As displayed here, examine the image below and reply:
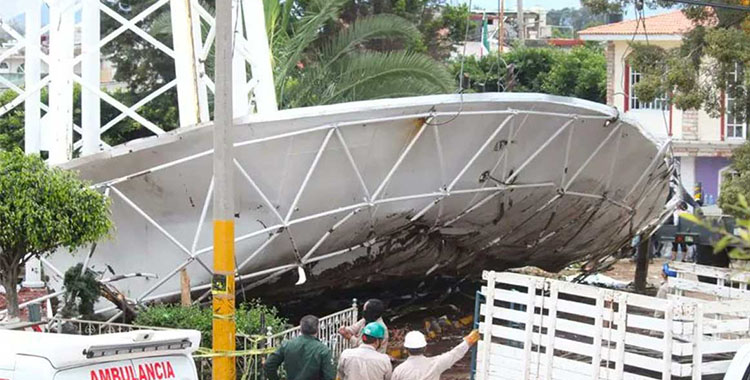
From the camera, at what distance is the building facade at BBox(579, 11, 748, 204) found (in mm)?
48500

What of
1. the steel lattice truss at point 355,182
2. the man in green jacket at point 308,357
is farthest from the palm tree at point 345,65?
the man in green jacket at point 308,357

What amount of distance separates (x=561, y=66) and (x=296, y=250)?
40.7 metres

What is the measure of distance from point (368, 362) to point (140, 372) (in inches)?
99.6

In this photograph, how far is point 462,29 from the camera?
4769 centimetres

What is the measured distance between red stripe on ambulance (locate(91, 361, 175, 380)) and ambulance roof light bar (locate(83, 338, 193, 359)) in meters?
0.12

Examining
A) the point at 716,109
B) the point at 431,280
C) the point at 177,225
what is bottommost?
the point at 431,280

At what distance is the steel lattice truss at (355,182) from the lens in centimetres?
1705

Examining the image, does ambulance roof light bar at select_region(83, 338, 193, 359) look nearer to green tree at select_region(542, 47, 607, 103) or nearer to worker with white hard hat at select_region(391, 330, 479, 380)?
worker with white hard hat at select_region(391, 330, 479, 380)

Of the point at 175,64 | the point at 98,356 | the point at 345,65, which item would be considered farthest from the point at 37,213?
the point at 345,65

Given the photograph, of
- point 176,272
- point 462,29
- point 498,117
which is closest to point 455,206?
point 498,117

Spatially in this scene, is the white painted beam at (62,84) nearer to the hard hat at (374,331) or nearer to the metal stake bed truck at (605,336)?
the metal stake bed truck at (605,336)

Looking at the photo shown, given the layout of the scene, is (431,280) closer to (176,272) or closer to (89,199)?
(176,272)

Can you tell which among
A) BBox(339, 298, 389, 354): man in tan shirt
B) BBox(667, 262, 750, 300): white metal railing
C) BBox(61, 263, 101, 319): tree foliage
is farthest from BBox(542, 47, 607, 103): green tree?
BBox(339, 298, 389, 354): man in tan shirt

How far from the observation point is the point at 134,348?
9.45 m
